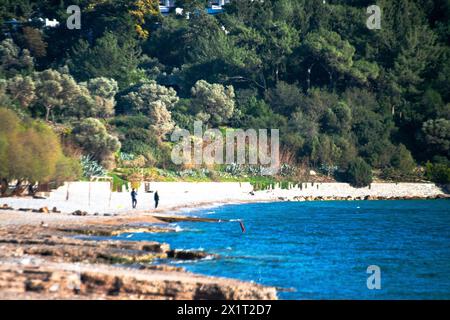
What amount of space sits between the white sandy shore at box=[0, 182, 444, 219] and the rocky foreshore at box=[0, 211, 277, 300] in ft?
40.7

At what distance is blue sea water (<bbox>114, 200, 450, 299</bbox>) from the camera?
86.4 feet

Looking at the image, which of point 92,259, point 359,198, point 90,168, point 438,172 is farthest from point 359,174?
point 92,259

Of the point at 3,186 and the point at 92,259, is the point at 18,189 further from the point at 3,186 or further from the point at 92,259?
the point at 92,259

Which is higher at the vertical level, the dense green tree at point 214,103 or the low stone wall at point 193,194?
the dense green tree at point 214,103

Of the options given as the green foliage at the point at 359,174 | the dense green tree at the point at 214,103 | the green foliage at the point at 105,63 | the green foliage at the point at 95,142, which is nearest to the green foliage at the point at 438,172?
the green foliage at the point at 359,174

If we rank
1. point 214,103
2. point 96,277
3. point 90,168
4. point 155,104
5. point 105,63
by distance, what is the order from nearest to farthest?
point 96,277
point 90,168
point 155,104
point 214,103
point 105,63

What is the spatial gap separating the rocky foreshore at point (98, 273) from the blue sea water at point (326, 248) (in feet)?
6.30

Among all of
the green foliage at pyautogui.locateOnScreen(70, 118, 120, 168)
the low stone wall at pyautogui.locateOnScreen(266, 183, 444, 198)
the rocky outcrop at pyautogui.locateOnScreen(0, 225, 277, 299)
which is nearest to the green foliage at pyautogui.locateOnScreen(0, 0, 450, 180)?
the green foliage at pyautogui.locateOnScreen(70, 118, 120, 168)

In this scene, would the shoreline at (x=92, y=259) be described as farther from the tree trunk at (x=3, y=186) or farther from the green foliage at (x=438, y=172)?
the green foliage at (x=438, y=172)

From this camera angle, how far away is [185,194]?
180ft

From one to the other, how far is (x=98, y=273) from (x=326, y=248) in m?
16.3

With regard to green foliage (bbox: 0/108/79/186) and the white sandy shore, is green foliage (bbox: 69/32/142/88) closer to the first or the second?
the white sandy shore

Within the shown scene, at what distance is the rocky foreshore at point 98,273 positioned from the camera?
20.1 m

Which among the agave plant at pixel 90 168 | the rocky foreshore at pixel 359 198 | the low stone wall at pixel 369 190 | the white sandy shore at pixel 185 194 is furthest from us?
the low stone wall at pixel 369 190
